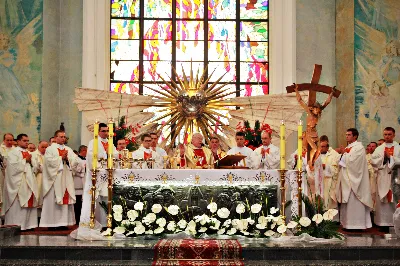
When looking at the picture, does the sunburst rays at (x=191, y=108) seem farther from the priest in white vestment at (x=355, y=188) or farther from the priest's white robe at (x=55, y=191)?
the priest in white vestment at (x=355, y=188)

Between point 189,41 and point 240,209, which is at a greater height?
point 189,41

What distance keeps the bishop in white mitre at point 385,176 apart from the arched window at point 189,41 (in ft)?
16.0

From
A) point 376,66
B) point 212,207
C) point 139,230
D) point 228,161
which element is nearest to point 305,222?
point 212,207

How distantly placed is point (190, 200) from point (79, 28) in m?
8.33

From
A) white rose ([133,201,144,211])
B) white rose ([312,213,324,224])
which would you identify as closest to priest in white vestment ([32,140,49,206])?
white rose ([133,201,144,211])

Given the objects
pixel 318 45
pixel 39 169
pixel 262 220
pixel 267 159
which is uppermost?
pixel 318 45

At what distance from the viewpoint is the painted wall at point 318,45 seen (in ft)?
53.3

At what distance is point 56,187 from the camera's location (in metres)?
12.0

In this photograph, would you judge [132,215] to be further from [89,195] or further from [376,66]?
[376,66]

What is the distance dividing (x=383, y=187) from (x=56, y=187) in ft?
19.2

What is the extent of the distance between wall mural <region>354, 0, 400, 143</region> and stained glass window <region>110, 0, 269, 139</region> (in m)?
2.48

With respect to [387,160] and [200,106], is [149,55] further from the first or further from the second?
[387,160]

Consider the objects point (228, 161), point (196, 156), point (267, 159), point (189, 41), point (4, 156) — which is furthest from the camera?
point (189, 41)

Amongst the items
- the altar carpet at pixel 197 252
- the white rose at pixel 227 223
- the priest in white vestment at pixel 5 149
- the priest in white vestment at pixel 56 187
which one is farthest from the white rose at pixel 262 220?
the priest in white vestment at pixel 5 149
